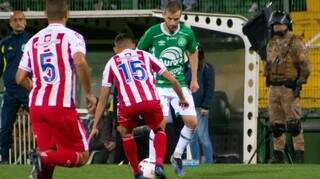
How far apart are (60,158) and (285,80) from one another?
694 cm

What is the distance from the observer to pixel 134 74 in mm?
10711

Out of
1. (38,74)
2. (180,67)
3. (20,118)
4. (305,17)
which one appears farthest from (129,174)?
(305,17)

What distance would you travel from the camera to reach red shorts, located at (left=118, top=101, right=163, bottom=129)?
35.1 feet

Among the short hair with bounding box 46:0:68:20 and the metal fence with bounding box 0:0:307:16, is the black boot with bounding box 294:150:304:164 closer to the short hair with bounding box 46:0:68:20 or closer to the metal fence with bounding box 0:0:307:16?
the metal fence with bounding box 0:0:307:16

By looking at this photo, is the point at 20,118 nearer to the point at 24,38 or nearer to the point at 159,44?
the point at 24,38

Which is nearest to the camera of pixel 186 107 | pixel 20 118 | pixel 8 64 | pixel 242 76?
pixel 186 107

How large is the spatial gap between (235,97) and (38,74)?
36.0ft

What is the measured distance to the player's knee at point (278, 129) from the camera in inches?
594

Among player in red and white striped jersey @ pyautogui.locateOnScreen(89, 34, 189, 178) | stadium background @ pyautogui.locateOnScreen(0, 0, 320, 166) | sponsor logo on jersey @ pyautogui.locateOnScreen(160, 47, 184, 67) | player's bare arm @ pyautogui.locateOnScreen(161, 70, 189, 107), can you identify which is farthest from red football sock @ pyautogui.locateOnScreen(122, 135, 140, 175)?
stadium background @ pyautogui.locateOnScreen(0, 0, 320, 166)

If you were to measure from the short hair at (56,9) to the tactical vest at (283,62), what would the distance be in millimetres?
6646

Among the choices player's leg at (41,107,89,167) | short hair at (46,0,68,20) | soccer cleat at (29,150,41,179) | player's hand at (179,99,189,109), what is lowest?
soccer cleat at (29,150,41,179)

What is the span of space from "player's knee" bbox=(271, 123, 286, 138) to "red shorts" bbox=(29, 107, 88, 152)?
6.49m

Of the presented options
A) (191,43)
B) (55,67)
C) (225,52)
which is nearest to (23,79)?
(55,67)

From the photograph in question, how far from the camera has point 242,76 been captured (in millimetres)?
19844
